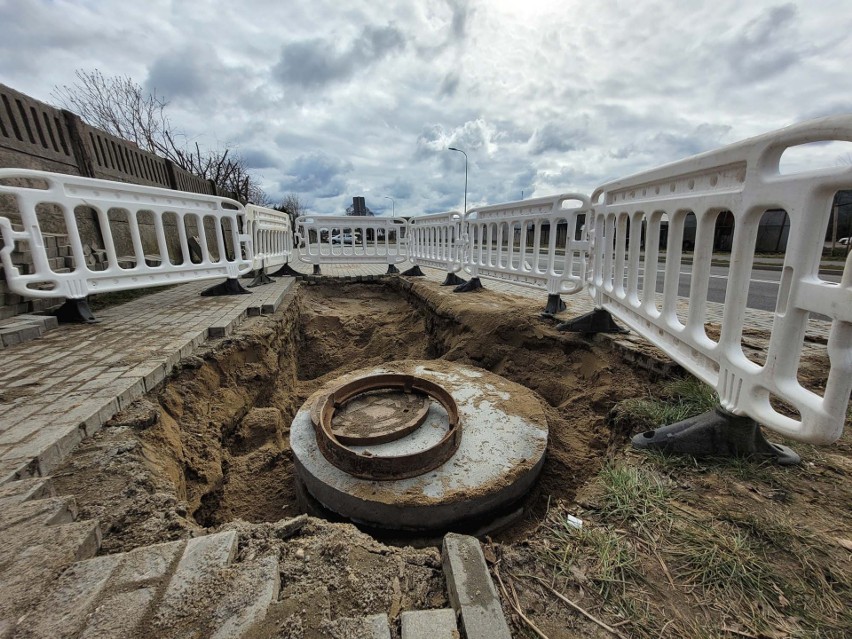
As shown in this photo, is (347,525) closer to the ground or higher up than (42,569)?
closer to the ground

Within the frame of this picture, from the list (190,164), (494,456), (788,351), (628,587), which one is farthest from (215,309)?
(190,164)

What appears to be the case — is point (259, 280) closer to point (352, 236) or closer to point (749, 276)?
point (352, 236)

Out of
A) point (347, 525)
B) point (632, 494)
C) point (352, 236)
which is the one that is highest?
point (352, 236)

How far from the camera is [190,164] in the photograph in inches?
872

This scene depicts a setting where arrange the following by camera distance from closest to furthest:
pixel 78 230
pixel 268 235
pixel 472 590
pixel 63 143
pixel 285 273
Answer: pixel 472 590
pixel 78 230
pixel 63 143
pixel 268 235
pixel 285 273

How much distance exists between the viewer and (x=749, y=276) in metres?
1.71

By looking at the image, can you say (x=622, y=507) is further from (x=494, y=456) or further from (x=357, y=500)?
(x=357, y=500)

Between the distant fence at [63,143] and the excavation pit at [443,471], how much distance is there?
5.54m

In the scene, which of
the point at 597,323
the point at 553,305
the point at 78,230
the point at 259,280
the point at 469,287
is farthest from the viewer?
the point at 259,280

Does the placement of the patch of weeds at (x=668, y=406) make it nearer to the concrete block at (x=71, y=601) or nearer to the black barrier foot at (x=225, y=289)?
the concrete block at (x=71, y=601)

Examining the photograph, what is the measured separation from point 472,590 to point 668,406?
2.04 m

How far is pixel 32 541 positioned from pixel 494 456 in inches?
97.2

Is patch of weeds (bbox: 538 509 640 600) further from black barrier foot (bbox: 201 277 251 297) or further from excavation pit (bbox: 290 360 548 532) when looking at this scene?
black barrier foot (bbox: 201 277 251 297)

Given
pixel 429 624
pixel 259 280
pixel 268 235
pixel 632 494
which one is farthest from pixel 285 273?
pixel 429 624
